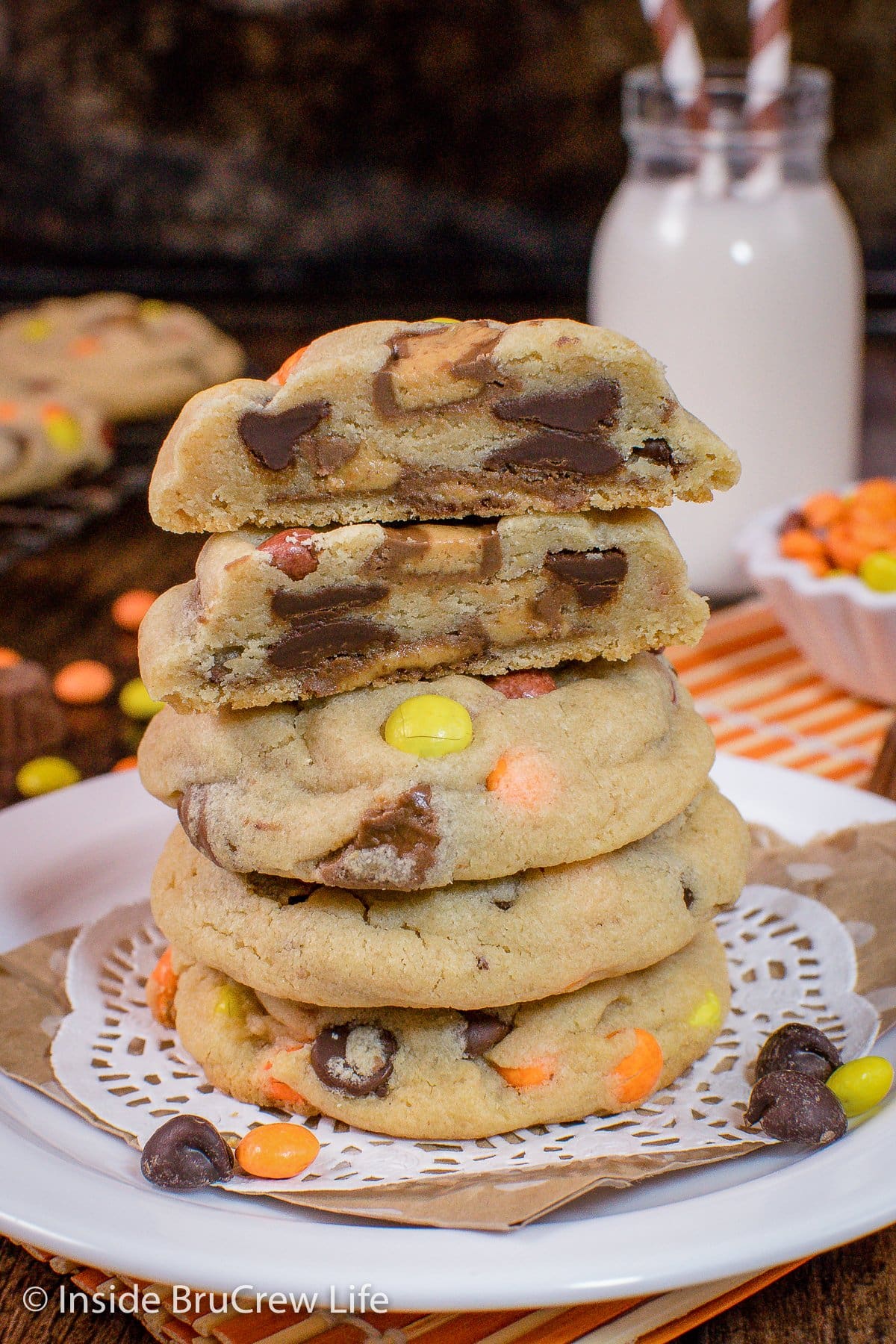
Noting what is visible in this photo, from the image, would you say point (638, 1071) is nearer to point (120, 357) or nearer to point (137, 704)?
point (137, 704)

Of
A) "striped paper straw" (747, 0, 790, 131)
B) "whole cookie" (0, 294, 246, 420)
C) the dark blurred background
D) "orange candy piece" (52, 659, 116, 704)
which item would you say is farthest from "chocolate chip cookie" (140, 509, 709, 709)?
the dark blurred background

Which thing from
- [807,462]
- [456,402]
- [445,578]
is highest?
[456,402]

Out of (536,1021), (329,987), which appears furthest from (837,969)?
(329,987)

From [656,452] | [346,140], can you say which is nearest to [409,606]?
[656,452]

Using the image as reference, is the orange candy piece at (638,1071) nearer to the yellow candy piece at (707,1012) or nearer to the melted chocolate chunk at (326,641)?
the yellow candy piece at (707,1012)

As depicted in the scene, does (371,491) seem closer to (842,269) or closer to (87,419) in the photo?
(842,269)

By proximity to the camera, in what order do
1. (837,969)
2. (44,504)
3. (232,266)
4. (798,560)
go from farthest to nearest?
(232,266) → (44,504) → (798,560) → (837,969)

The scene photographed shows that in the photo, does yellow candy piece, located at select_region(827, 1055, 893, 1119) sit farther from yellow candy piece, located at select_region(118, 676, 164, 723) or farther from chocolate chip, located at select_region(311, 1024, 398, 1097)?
yellow candy piece, located at select_region(118, 676, 164, 723)
